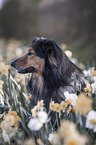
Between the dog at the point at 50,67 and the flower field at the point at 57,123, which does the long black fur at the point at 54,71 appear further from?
the flower field at the point at 57,123

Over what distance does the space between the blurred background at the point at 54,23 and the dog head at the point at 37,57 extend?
1.95 metres

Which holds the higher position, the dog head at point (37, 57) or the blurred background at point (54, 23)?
the blurred background at point (54, 23)

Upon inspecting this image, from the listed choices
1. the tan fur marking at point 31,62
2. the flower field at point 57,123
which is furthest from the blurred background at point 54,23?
the flower field at point 57,123

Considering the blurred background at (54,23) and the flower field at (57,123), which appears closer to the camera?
the flower field at (57,123)

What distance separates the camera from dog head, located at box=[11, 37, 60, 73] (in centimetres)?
175

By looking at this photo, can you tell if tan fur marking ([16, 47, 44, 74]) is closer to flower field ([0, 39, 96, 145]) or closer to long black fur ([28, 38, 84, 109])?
long black fur ([28, 38, 84, 109])

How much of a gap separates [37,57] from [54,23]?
6.04 metres

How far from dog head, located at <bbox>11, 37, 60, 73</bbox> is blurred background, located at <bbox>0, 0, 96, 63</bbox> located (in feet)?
6.41

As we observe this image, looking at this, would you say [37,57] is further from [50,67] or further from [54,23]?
[54,23]

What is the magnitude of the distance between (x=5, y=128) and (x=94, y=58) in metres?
3.85

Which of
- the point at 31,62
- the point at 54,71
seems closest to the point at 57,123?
the point at 54,71

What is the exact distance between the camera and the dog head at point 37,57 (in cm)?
175

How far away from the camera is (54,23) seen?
741cm

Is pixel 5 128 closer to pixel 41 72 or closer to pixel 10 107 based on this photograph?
pixel 10 107
